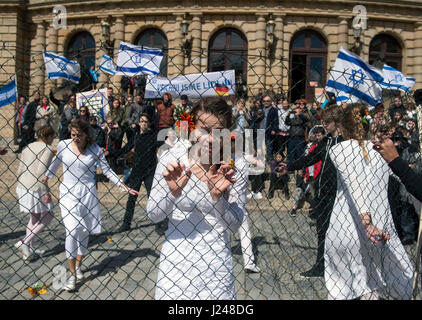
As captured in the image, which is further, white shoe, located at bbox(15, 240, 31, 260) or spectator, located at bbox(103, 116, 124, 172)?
spectator, located at bbox(103, 116, 124, 172)

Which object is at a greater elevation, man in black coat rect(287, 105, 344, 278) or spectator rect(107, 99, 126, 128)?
spectator rect(107, 99, 126, 128)

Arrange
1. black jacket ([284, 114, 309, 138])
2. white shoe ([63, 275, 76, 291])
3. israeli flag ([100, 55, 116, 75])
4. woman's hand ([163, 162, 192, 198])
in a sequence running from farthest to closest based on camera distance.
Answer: black jacket ([284, 114, 309, 138]), white shoe ([63, 275, 76, 291]), israeli flag ([100, 55, 116, 75]), woman's hand ([163, 162, 192, 198])

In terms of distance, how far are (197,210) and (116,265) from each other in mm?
2995

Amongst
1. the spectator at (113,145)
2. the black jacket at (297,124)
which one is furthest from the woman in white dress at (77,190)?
the black jacket at (297,124)

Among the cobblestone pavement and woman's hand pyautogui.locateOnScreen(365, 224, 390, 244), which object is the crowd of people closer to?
→ woman's hand pyautogui.locateOnScreen(365, 224, 390, 244)

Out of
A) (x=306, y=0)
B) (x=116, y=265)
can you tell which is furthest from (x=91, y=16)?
(x=116, y=265)

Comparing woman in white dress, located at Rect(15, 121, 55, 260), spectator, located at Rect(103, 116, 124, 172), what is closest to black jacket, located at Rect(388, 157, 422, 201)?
woman in white dress, located at Rect(15, 121, 55, 260)

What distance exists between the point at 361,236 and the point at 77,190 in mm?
3176

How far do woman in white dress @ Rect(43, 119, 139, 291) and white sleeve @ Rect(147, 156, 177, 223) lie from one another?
1.96 m

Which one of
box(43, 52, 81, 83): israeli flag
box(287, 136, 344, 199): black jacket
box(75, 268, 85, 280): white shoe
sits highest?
box(43, 52, 81, 83): israeli flag

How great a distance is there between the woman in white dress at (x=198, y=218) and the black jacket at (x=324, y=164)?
5.82ft

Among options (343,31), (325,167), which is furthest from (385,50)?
(325,167)

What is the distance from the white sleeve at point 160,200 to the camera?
2.22 metres

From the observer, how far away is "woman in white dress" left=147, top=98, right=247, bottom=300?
7.30ft
